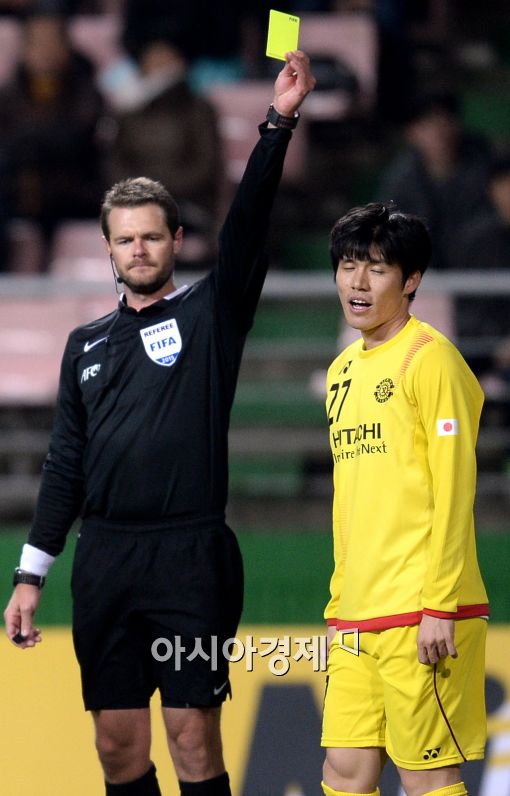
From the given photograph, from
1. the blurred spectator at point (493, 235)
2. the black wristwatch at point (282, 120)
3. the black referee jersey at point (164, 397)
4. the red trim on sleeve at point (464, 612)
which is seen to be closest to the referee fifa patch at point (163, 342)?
the black referee jersey at point (164, 397)

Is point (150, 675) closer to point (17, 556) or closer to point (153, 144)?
point (17, 556)

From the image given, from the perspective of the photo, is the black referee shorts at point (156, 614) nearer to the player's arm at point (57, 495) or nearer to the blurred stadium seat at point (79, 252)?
the player's arm at point (57, 495)

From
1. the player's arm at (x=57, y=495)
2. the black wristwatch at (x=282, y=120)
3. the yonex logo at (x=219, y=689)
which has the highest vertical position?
the black wristwatch at (x=282, y=120)

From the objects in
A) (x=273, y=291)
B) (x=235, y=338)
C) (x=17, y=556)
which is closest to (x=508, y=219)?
(x=273, y=291)

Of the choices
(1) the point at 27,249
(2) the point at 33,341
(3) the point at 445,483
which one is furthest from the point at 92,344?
(1) the point at 27,249

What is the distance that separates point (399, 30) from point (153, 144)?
2.13m

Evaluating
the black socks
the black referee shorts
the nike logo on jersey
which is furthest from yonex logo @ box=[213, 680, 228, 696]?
the nike logo on jersey

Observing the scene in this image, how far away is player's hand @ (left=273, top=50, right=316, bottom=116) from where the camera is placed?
11.6ft

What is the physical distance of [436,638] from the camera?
322cm

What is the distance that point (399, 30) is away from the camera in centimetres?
954

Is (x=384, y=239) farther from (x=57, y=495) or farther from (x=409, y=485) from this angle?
(x=57, y=495)

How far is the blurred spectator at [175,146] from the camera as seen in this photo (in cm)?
824

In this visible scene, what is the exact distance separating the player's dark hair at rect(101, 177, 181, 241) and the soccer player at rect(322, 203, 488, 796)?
1.57ft

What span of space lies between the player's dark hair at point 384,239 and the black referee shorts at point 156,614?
0.77 m
